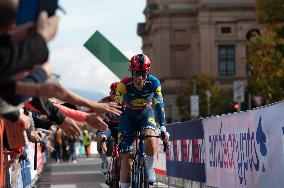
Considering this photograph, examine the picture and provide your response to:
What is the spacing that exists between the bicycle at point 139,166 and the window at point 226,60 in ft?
405

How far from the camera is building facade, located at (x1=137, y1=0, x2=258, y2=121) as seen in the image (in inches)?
5197

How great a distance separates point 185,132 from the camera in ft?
55.0

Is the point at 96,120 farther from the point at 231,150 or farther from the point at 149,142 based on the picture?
the point at 231,150

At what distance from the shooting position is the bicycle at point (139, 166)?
1177cm

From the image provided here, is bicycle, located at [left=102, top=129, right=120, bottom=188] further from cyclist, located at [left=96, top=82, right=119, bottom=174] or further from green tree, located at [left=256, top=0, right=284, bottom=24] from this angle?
green tree, located at [left=256, top=0, right=284, bottom=24]

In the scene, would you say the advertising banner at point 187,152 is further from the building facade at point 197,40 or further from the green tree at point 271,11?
the building facade at point 197,40

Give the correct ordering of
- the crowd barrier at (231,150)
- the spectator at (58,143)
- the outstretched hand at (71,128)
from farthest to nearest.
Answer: the spectator at (58,143), the crowd barrier at (231,150), the outstretched hand at (71,128)

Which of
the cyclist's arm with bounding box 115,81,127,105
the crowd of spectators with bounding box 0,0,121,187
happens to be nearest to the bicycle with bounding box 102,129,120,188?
the cyclist's arm with bounding box 115,81,127,105

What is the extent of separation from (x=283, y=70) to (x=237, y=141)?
123 ft

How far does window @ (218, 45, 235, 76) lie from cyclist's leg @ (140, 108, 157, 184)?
123307 millimetres

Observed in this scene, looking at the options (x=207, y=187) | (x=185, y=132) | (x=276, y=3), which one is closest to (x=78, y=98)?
(x=207, y=187)

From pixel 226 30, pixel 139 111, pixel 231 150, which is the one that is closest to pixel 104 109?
pixel 139 111

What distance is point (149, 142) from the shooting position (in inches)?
462

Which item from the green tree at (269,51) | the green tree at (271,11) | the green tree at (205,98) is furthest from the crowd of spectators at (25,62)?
the green tree at (205,98)
